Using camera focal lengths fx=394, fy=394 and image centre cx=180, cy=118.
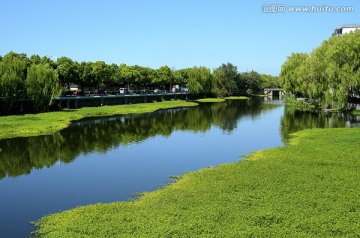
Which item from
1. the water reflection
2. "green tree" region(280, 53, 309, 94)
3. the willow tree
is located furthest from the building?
the willow tree

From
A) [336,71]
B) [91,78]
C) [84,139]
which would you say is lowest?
[84,139]

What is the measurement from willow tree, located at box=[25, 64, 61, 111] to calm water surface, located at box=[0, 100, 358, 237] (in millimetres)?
10498

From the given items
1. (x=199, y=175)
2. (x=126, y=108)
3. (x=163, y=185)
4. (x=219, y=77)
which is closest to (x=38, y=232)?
(x=163, y=185)

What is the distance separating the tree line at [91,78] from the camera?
62.1 metres

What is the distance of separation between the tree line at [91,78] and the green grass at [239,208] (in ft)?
147

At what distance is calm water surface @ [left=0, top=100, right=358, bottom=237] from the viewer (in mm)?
22444

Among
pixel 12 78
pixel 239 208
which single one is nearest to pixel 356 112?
pixel 239 208

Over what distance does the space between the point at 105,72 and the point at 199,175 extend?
71.5m

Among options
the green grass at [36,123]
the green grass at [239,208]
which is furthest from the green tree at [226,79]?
the green grass at [239,208]

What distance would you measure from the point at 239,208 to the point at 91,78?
75726 millimetres

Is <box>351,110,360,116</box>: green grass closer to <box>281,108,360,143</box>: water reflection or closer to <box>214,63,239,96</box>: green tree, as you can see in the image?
<box>281,108,360,143</box>: water reflection

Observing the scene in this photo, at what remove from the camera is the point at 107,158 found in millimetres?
34438

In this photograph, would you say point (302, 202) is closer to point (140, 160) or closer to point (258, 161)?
point (258, 161)

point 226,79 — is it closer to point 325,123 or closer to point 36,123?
point 325,123
